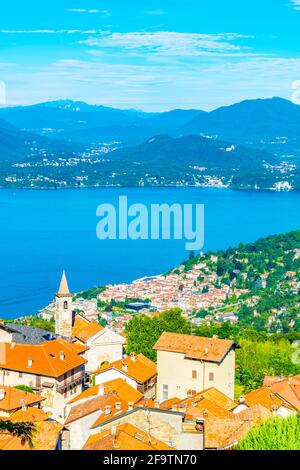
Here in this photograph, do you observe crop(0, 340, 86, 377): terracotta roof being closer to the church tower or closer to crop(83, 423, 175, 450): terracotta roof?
the church tower

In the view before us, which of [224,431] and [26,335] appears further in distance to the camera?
[26,335]

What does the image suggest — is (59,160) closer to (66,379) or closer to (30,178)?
(30,178)

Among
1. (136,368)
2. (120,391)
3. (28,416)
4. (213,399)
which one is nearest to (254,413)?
(213,399)

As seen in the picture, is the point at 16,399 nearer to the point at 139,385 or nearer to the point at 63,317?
the point at 139,385

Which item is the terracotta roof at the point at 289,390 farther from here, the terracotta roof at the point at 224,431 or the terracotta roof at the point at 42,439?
the terracotta roof at the point at 42,439

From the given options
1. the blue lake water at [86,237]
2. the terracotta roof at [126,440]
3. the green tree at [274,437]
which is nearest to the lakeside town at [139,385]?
the terracotta roof at [126,440]
